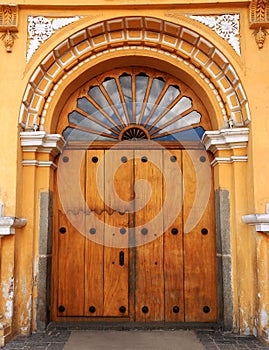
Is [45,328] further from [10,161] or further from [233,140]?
[233,140]

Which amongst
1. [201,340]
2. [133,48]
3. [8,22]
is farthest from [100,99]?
[201,340]

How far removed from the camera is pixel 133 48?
18.8ft

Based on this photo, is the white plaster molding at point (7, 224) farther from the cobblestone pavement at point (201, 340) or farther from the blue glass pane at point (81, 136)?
the blue glass pane at point (81, 136)

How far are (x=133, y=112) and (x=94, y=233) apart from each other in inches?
68.3

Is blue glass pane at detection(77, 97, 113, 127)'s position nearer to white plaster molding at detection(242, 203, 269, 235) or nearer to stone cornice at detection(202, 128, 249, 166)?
stone cornice at detection(202, 128, 249, 166)

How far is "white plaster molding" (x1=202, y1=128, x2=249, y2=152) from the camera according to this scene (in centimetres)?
530

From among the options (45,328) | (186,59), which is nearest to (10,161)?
(45,328)

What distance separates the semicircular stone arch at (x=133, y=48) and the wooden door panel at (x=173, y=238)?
94 centimetres

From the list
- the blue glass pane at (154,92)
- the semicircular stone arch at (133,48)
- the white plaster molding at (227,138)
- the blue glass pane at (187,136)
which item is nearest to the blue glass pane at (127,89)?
the blue glass pane at (154,92)

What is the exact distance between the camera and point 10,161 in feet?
16.9

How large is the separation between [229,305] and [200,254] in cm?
76

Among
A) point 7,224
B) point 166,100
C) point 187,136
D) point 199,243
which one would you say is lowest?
point 199,243

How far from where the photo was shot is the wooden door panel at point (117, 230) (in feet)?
18.4

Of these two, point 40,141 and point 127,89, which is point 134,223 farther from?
point 127,89
